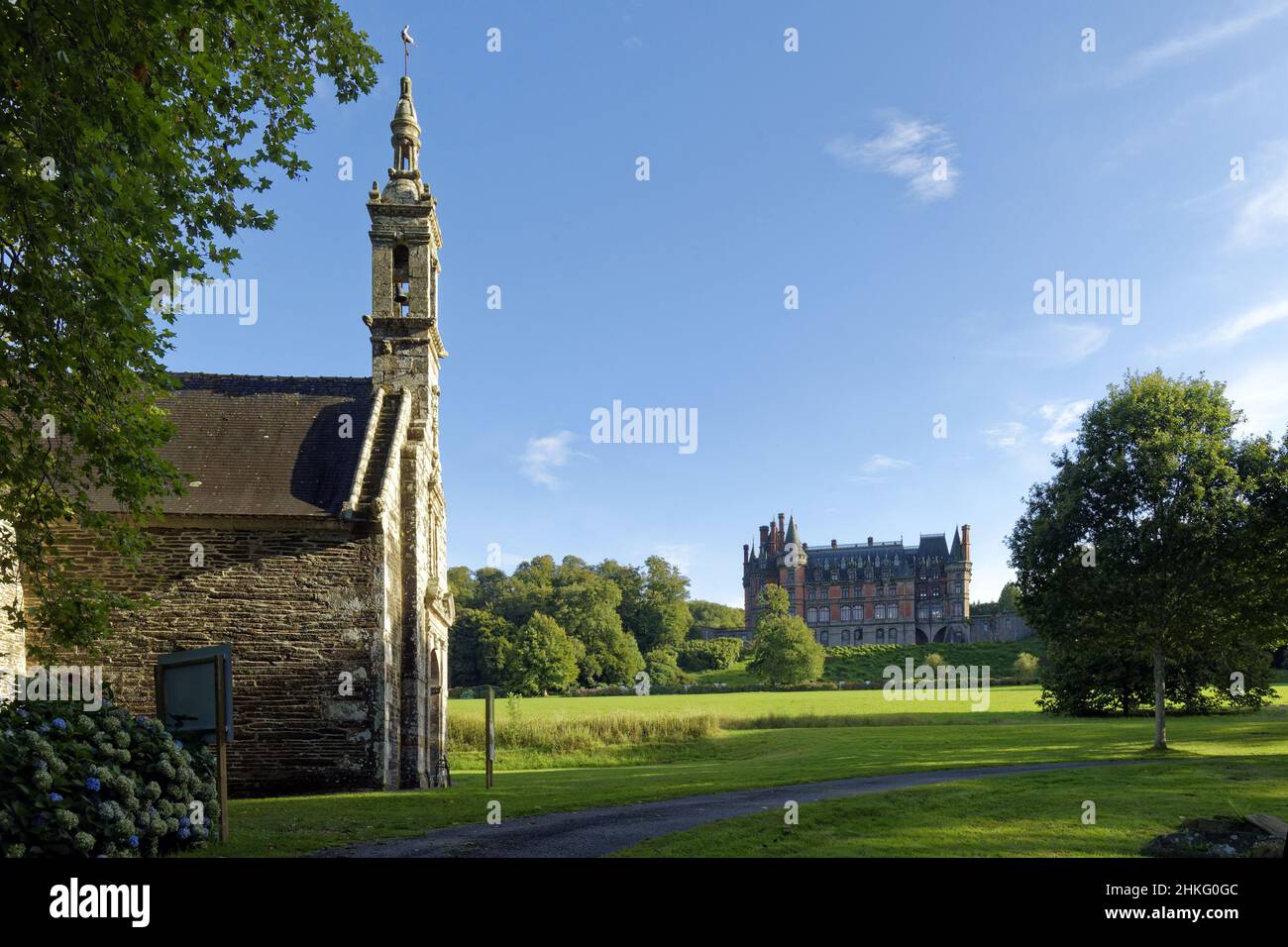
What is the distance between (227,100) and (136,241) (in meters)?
2.39

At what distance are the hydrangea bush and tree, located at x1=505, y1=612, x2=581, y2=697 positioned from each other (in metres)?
64.6

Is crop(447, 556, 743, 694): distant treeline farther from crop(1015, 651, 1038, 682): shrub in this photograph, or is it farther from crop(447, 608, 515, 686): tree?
crop(1015, 651, 1038, 682): shrub

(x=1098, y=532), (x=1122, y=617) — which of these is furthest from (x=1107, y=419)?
(x=1122, y=617)

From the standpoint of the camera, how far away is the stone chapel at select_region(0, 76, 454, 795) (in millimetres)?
21688

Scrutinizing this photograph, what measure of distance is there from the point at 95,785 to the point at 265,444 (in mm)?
14919

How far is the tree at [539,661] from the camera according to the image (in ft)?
254

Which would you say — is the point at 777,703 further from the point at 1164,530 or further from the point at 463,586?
the point at 463,586

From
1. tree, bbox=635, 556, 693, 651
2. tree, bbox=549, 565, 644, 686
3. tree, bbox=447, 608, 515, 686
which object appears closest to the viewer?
tree, bbox=447, 608, 515, 686

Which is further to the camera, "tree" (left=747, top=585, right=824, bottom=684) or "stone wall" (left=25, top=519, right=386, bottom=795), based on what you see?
Result: "tree" (left=747, top=585, right=824, bottom=684)

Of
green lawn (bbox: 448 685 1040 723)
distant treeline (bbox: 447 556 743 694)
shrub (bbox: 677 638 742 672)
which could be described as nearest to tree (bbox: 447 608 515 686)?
distant treeline (bbox: 447 556 743 694)

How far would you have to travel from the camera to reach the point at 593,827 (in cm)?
1370
